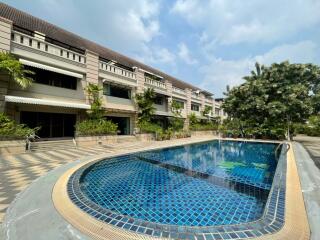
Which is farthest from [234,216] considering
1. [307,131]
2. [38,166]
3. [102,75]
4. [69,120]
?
[307,131]

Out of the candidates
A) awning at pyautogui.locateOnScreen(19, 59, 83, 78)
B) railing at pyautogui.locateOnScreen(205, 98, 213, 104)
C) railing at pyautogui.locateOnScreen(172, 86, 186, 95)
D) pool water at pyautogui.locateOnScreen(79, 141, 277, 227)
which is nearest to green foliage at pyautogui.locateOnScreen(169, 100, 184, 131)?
railing at pyautogui.locateOnScreen(172, 86, 186, 95)

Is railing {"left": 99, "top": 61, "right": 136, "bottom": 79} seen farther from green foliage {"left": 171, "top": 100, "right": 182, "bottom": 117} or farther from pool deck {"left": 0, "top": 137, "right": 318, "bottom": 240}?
pool deck {"left": 0, "top": 137, "right": 318, "bottom": 240}

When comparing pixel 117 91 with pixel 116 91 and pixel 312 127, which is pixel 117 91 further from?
pixel 312 127

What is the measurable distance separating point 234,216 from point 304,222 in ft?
4.95

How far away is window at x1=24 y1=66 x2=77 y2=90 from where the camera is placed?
1535cm

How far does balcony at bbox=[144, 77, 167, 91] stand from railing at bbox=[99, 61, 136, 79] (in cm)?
245

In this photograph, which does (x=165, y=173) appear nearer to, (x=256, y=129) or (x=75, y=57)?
(x=75, y=57)

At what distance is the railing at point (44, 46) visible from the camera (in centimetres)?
1341

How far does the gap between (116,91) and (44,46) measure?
8.77 metres

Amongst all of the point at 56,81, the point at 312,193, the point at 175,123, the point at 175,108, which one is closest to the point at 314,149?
the point at 312,193

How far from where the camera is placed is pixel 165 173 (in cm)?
863

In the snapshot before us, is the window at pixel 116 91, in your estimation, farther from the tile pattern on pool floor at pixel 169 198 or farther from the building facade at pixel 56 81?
the tile pattern on pool floor at pixel 169 198

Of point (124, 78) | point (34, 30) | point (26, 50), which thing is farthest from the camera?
point (124, 78)

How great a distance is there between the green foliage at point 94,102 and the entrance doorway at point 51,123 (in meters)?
1.85
